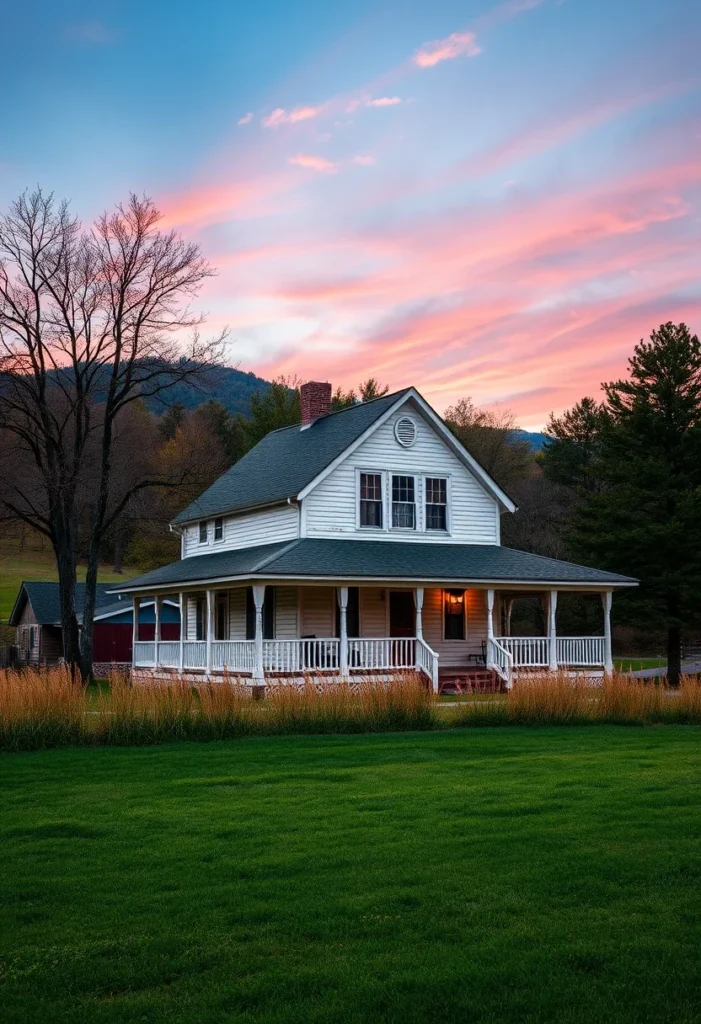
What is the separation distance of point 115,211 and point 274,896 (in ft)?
109

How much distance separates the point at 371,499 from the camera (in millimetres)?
31234

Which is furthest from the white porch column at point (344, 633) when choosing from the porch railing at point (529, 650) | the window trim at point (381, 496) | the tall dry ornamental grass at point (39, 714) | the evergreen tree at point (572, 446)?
the evergreen tree at point (572, 446)

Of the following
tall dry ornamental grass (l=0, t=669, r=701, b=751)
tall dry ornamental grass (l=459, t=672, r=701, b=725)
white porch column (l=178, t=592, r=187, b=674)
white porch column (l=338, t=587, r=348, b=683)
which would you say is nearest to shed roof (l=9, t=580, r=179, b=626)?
white porch column (l=178, t=592, r=187, b=674)

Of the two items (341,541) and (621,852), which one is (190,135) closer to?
(341,541)

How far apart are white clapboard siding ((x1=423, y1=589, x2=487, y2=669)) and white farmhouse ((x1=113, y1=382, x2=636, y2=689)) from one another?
0.14ft

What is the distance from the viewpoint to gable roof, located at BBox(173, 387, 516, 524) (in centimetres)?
3053

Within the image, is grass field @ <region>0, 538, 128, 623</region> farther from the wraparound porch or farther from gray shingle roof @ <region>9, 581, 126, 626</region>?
the wraparound porch

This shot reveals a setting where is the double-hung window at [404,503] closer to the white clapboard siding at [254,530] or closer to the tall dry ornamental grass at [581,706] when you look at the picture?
the white clapboard siding at [254,530]

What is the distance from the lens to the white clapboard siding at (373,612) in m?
30.8

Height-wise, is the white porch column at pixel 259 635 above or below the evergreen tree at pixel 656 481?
below

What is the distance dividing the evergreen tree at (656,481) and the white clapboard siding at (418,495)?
4.11 meters

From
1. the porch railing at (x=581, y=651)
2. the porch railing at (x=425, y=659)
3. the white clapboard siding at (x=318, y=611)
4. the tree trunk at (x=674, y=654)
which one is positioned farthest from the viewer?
the tree trunk at (x=674, y=654)

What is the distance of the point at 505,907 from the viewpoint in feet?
22.0

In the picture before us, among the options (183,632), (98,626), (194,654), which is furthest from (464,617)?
(98,626)
